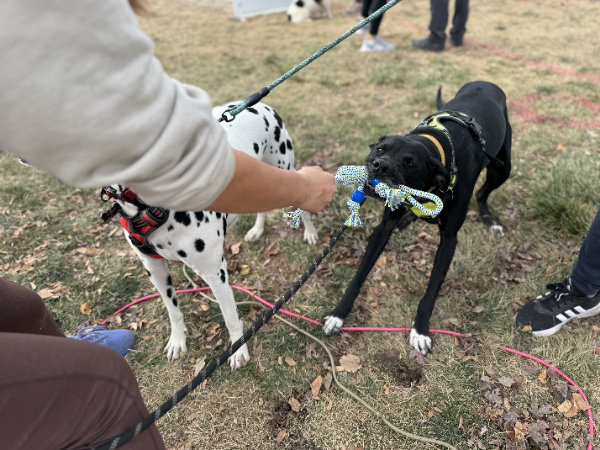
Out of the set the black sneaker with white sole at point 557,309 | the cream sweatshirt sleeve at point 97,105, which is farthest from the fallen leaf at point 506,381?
the cream sweatshirt sleeve at point 97,105

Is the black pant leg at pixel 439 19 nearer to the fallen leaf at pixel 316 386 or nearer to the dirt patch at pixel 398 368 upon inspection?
the dirt patch at pixel 398 368

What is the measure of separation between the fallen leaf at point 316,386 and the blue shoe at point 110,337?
165cm

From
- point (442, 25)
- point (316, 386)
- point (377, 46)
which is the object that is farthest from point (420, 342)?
point (442, 25)

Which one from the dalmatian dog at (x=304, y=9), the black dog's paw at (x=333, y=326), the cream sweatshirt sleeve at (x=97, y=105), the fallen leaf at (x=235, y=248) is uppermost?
the cream sweatshirt sleeve at (x=97, y=105)

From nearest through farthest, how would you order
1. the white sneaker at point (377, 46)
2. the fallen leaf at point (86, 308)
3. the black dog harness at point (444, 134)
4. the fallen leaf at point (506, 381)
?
the black dog harness at point (444, 134), the fallen leaf at point (506, 381), the fallen leaf at point (86, 308), the white sneaker at point (377, 46)

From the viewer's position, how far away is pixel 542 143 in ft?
17.2

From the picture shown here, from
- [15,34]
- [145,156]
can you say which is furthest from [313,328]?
[15,34]

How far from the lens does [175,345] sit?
3094 millimetres

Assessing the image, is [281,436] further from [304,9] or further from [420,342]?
[304,9]

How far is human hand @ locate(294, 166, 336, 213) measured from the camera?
1715mm

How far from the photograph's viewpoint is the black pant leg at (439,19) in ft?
26.6

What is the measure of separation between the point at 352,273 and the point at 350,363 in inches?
40.0

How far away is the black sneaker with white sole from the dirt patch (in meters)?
1.08

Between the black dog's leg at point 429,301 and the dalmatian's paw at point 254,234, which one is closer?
the black dog's leg at point 429,301
